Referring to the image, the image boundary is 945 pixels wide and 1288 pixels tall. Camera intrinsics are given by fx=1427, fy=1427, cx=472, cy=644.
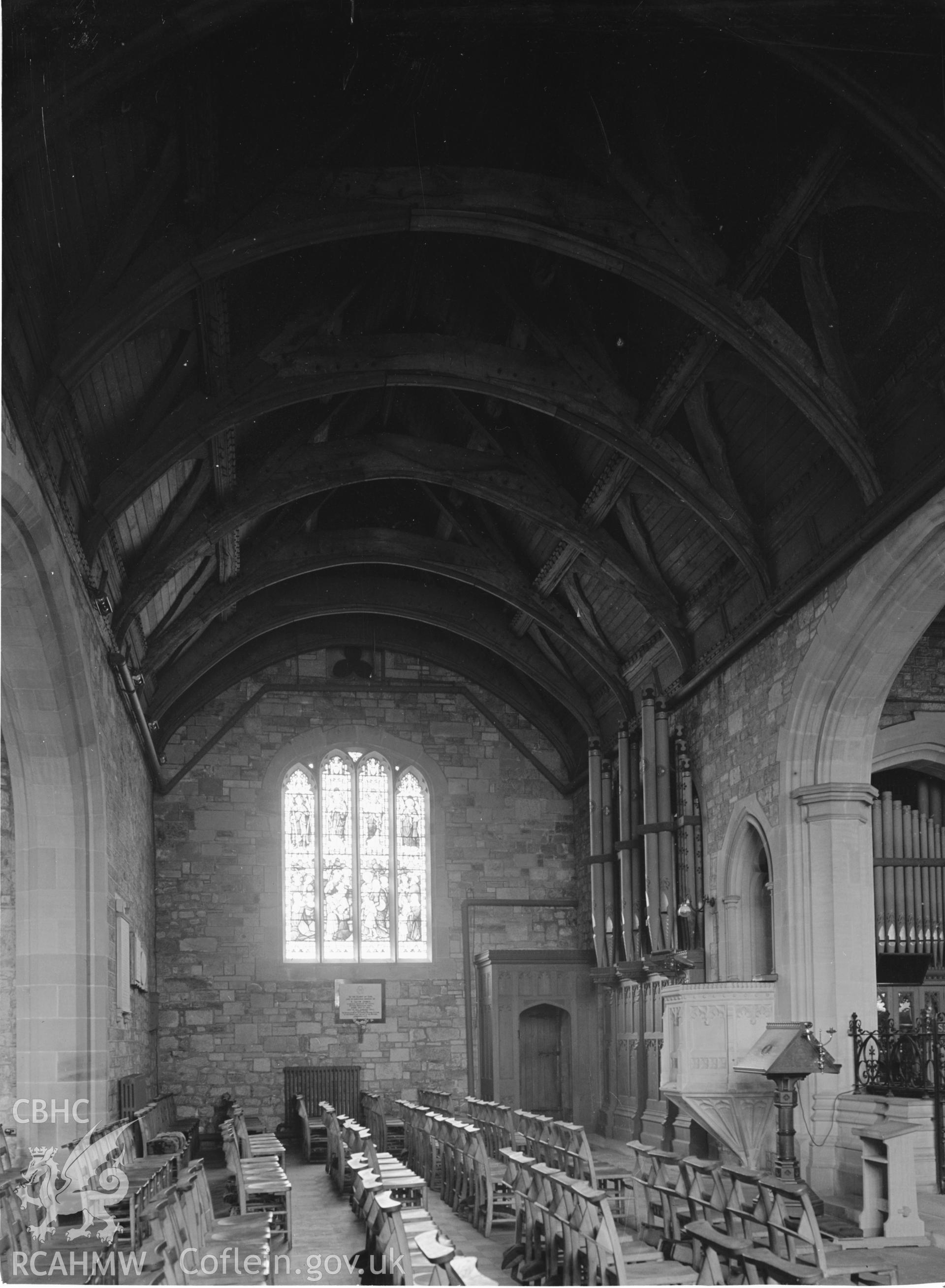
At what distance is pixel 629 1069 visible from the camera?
56.1ft

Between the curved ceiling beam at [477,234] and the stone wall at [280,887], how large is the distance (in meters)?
10.4

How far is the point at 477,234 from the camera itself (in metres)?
10.6

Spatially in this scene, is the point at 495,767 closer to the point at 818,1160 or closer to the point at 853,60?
the point at 818,1160

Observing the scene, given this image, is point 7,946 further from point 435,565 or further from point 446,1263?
point 446,1263

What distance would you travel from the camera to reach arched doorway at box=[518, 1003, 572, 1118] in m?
18.7

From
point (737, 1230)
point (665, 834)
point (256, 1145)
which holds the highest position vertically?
point (665, 834)

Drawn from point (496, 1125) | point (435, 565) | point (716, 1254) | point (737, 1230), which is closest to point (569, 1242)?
point (737, 1230)

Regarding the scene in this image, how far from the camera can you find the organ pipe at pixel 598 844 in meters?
17.6

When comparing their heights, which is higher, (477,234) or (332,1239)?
(477,234)

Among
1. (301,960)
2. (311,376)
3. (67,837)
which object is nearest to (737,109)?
(311,376)

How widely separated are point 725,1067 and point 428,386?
20.2ft

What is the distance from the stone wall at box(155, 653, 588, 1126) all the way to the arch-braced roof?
461cm

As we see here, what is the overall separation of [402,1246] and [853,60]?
715 cm

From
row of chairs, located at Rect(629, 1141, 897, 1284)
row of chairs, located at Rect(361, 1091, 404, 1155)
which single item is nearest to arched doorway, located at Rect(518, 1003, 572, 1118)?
row of chairs, located at Rect(361, 1091, 404, 1155)
